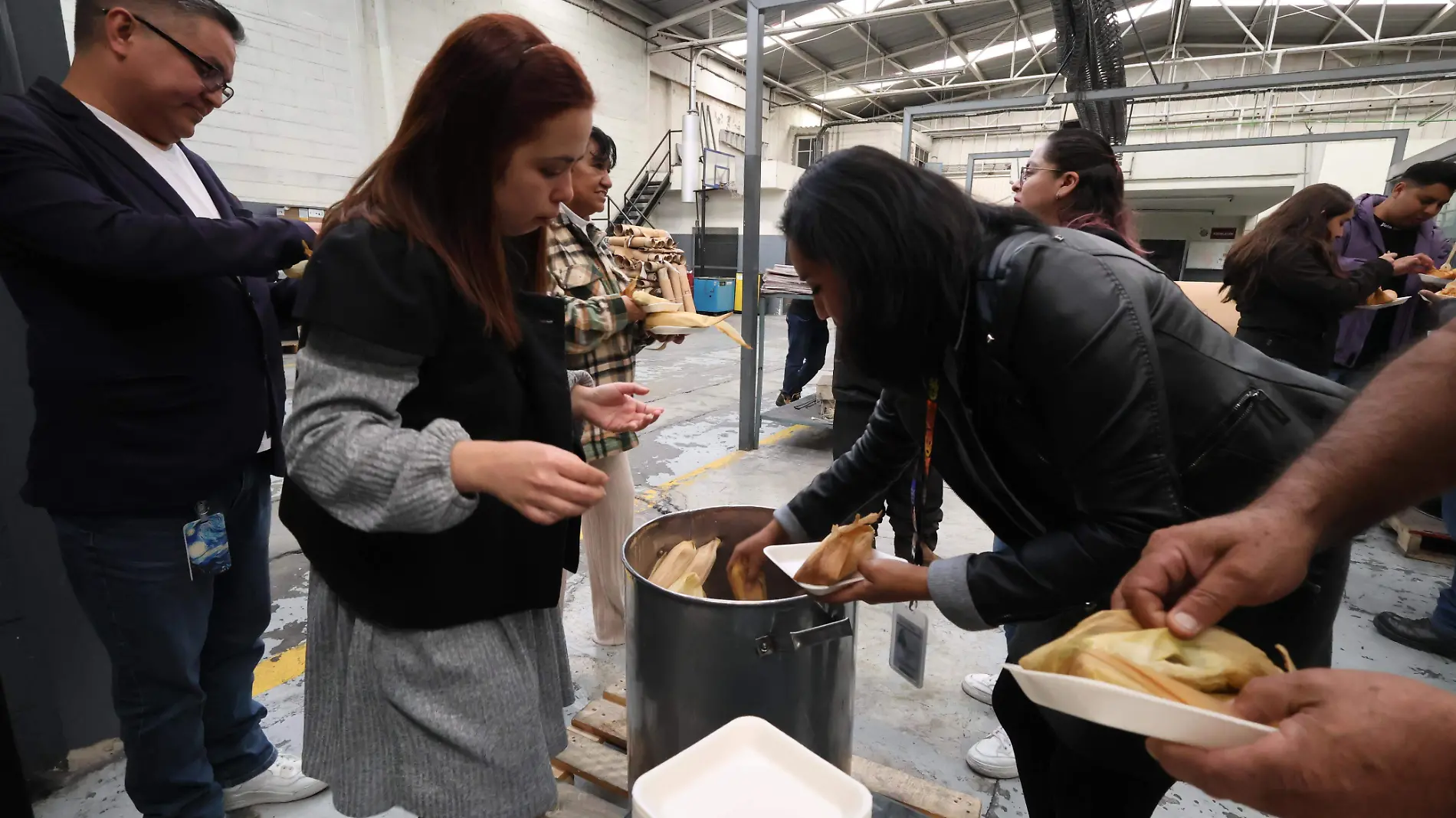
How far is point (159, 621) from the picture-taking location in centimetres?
Result: 140

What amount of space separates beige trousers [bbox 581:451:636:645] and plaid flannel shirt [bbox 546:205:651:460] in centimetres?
13

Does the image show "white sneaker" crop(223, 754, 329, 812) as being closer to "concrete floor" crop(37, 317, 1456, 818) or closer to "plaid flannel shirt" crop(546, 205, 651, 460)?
"concrete floor" crop(37, 317, 1456, 818)

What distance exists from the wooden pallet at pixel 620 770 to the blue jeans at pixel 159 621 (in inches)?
33.2

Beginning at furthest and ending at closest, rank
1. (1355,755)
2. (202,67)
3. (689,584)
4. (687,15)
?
(687,15)
(689,584)
(202,67)
(1355,755)

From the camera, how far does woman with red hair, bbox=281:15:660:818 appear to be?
829mm

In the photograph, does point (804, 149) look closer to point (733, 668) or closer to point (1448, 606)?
point (1448, 606)

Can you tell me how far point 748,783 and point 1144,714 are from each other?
46 cm

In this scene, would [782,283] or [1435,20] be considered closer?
[782,283]

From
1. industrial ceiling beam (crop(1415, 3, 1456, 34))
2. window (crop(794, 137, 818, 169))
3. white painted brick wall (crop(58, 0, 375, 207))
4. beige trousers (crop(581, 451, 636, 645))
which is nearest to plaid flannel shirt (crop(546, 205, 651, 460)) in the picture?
beige trousers (crop(581, 451, 636, 645))

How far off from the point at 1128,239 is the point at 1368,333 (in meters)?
2.99

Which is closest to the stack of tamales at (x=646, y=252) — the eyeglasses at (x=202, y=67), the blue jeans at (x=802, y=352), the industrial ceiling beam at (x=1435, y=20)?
the blue jeans at (x=802, y=352)

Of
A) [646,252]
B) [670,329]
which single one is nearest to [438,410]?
[670,329]

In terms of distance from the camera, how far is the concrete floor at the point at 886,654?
6.31 feet

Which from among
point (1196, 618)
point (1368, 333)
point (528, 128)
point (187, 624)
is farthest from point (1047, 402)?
point (1368, 333)
